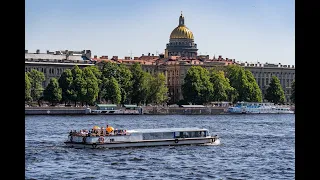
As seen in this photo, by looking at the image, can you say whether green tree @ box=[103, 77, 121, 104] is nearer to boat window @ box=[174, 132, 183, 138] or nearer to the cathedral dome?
the cathedral dome

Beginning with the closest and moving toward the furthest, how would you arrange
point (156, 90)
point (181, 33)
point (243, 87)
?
point (156, 90)
point (243, 87)
point (181, 33)

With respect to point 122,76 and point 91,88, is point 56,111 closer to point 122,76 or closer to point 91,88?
point 91,88

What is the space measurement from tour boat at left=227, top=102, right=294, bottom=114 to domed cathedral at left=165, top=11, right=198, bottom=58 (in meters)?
35.3

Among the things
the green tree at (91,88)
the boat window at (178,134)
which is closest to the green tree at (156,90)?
the green tree at (91,88)

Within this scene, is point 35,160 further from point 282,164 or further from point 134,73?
point 134,73

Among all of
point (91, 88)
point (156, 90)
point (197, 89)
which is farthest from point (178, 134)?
point (197, 89)

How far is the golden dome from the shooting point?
13275 cm

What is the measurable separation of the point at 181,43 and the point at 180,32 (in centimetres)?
268

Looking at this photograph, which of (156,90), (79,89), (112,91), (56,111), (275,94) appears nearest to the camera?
(56,111)

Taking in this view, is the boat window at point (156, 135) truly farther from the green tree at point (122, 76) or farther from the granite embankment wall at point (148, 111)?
A: the green tree at point (122, 76)

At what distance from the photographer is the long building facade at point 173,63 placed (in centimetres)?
11000

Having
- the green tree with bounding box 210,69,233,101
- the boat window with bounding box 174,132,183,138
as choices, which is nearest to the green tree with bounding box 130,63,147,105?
the green tree with bounding box 210,69,233,101

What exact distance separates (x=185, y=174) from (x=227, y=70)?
298 ft

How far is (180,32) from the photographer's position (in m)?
132
